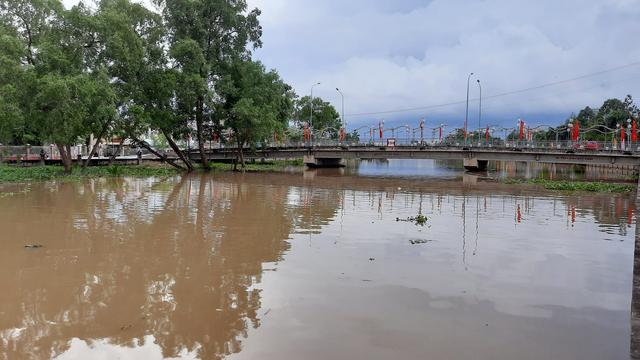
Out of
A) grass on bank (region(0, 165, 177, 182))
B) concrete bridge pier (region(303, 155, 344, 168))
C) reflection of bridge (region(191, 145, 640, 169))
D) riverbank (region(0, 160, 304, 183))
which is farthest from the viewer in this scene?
concrete bridge pier (region(303, 155, 344, 168))

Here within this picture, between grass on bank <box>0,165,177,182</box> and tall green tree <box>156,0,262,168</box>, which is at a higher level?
tall green tree <box>156,0,262,168</box>

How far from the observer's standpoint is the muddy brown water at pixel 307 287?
23.0ft

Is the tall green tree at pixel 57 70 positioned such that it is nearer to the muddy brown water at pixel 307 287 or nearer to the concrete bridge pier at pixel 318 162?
the muddy brown water at pixel 307 287

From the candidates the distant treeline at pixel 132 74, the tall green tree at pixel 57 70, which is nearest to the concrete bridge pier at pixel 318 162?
the distant treeline at pixel 132 74

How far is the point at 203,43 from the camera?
155ft

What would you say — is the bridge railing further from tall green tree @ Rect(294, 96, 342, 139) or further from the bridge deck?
tall green tree @ Rect(294, 96, 342, 139)

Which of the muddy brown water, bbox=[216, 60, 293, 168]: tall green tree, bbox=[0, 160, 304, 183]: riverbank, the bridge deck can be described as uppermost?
bbox=[216, 60, 293, 168]: tall green tree

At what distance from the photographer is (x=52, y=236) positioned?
14.0 meters

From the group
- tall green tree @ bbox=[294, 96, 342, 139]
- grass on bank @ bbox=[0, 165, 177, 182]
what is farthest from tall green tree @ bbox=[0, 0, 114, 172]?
tall green tree @ bbox=[294, 96, 342, 139]

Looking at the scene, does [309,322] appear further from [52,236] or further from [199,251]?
[52,236]

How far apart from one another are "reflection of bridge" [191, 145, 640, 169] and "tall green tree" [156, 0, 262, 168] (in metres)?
12.2

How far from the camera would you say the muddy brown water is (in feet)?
23.0

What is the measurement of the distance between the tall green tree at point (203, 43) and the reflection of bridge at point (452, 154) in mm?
12207

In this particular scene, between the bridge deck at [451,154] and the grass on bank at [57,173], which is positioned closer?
the grass on bank at [57,173]
